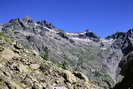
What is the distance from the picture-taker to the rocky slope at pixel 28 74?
4031 cm

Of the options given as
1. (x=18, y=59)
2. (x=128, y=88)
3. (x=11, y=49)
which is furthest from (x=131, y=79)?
(x=11, y=49)

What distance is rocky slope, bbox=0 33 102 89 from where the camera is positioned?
40.3 meters

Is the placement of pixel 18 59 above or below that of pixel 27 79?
above

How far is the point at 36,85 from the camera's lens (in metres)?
41.5

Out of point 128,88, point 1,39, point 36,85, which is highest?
point 1,39

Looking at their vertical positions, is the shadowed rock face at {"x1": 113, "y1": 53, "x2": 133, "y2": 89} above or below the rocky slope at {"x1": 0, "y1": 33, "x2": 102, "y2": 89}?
below

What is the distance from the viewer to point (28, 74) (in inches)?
1716

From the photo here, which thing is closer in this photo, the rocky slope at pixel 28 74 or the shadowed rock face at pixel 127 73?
the shadowed rock face at pixel 127 73

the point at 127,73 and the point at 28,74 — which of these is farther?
the point at 28,74

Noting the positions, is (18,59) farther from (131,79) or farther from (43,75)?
(131,79)

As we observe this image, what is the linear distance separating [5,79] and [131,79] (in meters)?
16.4

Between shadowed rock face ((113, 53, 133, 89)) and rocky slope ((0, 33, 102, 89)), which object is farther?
rocky slope ((0, 33, 102, 89))

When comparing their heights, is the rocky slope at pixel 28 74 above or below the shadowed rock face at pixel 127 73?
above

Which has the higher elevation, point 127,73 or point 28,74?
point 28,74
